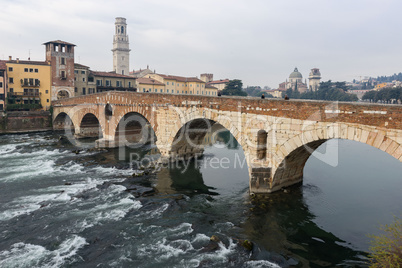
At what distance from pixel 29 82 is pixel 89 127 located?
16.9 meters

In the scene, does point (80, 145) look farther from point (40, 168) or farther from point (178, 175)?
point (178, 175)

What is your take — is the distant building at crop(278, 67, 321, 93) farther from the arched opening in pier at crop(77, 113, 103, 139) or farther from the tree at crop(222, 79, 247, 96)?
the arched opening in pier at crop(77, 113, 103, 139)

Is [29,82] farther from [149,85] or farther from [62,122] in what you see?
[149,85]

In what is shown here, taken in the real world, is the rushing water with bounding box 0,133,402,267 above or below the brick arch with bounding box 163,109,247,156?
below

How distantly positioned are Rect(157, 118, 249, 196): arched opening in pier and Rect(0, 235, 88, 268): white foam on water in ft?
26.1

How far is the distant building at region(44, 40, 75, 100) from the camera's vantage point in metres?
51.8

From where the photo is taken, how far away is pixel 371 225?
14531mm

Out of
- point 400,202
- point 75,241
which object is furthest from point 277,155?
point 75,241

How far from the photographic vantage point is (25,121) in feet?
159

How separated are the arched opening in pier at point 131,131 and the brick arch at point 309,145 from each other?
19.5 metres

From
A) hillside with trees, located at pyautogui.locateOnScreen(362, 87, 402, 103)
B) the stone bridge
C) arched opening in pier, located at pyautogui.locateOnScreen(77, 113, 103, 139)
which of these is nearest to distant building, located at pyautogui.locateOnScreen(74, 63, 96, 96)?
arched opening in pier, located at pyautogui.locateOnScreen(77, 113, 103, 139)

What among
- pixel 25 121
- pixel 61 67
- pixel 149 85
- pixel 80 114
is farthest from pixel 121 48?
pixel 80 114

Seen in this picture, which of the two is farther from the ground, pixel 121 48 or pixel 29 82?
pixel 121 48

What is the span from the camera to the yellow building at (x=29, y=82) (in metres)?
49.5
